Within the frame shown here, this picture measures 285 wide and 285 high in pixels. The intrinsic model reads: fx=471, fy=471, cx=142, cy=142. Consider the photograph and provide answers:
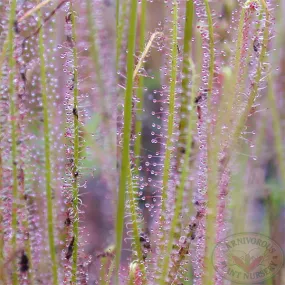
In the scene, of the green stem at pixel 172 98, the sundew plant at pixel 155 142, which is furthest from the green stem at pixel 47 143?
the green stem at pixel 172 98

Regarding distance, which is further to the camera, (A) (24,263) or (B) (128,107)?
(A) (24,263)

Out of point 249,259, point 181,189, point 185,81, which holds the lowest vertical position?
point 249,259

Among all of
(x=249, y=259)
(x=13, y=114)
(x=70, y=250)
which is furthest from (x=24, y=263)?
(x=249, y=259)

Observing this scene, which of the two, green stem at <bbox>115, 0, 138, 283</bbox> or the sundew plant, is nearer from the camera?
green stem at <bbox>115, 0, 138, 283</bbox>

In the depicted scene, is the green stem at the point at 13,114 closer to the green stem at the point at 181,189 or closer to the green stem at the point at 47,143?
the green stem at the point at 47,143

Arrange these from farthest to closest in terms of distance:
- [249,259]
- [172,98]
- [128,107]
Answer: [249,259]
[172,98]
[128,107]

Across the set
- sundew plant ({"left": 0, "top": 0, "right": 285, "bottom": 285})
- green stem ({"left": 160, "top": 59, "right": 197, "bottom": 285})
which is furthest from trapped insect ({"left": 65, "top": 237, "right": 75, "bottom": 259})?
green stem ({"left": 160, "top": 59, "right": 197, "bottom": 285})

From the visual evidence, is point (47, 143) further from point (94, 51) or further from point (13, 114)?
point (94, 51)

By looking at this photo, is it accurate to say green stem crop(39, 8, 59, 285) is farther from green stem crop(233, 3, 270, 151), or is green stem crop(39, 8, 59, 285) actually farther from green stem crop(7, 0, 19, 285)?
green stem crop(233, 3, 270, 151)

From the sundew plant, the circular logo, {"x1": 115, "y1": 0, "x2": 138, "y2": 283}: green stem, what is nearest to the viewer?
{"x1": 115, "y1": 0, "x2": 138, "y2": 283}: green stem
